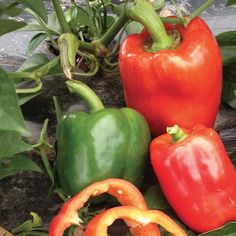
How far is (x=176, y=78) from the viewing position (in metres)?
1.26

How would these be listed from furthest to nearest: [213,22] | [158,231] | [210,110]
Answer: [213,22] → [210,110] → [158,231]

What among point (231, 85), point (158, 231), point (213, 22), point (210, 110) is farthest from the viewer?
point (213, 22)

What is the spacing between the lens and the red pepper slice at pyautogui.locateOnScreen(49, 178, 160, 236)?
1.03m

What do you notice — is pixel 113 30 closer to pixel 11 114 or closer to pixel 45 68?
pixel 45 68

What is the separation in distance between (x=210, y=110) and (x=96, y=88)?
310mm

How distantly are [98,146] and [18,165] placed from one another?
155mm

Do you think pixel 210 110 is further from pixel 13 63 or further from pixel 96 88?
pixel 13 63

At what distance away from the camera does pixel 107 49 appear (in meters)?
1.53

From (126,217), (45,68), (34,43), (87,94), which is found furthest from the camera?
(34,43)

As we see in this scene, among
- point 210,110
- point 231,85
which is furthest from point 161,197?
point 231,85

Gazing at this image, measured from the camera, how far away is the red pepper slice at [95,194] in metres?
1.03

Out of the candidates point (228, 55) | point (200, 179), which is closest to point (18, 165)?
point (200, 179)

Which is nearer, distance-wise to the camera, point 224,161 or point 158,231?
point 158,231

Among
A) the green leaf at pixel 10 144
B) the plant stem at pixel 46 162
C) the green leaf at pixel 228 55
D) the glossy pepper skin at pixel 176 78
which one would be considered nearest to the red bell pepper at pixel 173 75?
the glossy pepper skin at pixel 176 78
